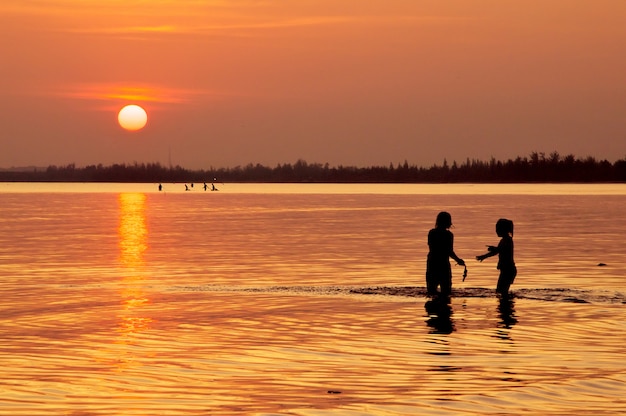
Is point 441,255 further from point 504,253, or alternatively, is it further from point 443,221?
point 504,253

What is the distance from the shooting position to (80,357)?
1564cm

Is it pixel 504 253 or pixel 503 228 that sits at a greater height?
pixel 503 228

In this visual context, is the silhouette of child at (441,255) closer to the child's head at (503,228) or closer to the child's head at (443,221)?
the child's head at (443,221)

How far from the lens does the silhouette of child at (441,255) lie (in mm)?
22812

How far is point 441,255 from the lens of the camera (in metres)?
23.1

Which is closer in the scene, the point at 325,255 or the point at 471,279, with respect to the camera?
the point at 471,279

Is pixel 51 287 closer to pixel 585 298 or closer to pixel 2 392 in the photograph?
pixel 585 298

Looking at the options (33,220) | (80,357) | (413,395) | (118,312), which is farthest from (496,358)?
(33,220)

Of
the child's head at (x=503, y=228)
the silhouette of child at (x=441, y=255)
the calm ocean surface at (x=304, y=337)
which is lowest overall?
the calm ocean surface at (x=304, y=337)

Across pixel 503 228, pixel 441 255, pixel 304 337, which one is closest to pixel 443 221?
pixel 441 255

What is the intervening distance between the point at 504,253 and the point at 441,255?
1.27 metres

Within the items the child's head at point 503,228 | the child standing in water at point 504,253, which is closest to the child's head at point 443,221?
the child standing in water at point 504,253

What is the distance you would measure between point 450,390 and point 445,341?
13.5 ft

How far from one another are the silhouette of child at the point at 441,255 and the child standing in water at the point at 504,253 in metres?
0.72
